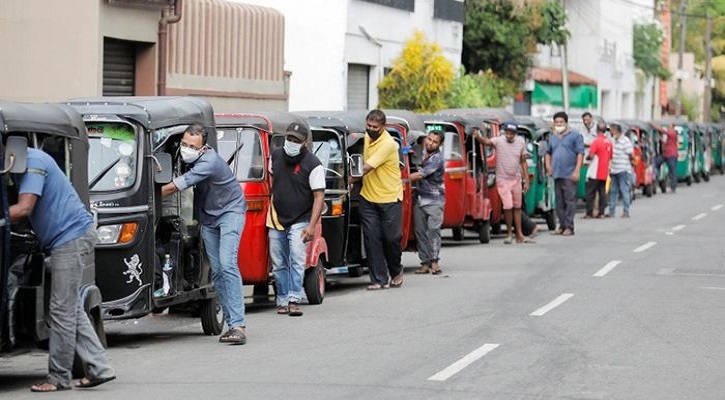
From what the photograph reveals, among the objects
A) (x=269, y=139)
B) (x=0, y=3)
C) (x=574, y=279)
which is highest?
(x=0, y=3)

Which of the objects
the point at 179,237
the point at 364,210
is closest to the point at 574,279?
the point at 364,210

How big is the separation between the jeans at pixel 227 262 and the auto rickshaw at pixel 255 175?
2021mm

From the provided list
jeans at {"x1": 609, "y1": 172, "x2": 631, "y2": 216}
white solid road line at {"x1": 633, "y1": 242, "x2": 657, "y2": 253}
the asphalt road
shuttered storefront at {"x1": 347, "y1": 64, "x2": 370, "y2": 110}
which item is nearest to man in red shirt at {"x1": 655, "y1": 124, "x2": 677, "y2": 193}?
shuttered storefront at {"x1": 347, "y1": 64, "x2": 370, "y2": 110}

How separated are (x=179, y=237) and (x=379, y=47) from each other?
2491 centimetres

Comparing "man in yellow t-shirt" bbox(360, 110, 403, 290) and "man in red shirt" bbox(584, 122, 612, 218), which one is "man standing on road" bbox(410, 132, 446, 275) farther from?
"man in red shirt" bbox(584, 122, 612, 218)

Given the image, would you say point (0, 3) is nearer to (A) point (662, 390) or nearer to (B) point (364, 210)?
(B) point (364, 210)

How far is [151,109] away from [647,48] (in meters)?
68.1

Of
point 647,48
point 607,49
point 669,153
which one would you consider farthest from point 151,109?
point 647,48

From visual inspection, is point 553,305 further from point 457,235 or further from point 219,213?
point 457,235

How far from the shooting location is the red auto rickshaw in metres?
24.7

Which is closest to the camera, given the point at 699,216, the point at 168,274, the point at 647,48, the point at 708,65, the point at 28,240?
the point at 28,240

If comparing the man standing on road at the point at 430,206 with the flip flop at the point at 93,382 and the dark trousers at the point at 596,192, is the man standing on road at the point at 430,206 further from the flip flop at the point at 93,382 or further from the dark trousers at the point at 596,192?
the dark trousers at the point at 596,192

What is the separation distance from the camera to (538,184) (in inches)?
1172

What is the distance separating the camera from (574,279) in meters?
19.9
